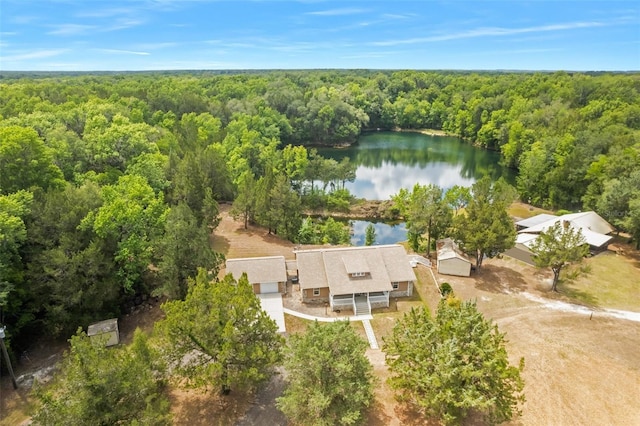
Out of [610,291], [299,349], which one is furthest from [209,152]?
[610,291]

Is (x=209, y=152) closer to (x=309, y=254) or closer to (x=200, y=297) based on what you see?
(x=309, y=254)

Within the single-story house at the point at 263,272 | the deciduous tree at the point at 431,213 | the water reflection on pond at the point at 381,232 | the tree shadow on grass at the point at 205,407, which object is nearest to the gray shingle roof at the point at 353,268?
the single-story house at the point at 263,272

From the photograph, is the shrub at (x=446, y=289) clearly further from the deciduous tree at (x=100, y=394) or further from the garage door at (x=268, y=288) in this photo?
the deciduous tree at (x=100, y=394)

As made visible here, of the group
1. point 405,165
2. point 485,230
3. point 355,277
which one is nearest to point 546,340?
point 485,230

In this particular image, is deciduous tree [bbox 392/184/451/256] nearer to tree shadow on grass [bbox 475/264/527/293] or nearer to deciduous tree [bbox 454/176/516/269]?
deciduous tree [bbox 454/176/516/269]

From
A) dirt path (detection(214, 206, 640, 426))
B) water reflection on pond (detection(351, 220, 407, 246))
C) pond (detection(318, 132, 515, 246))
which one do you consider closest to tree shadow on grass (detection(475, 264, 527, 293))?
dirt path (detection(214, 206, 640, 426))

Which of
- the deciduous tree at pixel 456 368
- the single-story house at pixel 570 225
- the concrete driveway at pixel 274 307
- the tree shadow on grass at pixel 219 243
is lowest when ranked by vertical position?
the concrete driveway at pixel 274 307
